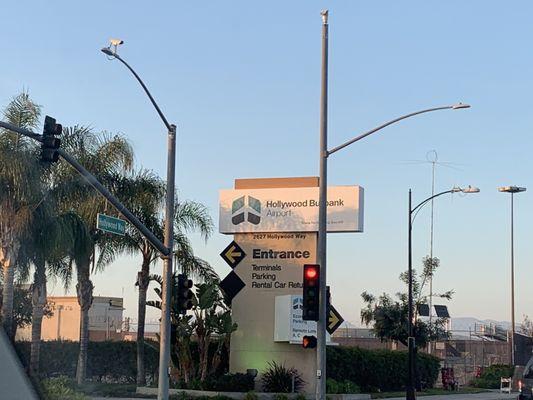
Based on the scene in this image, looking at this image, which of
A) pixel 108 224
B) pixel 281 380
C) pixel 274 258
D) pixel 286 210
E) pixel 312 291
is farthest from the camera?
pixel 274 258

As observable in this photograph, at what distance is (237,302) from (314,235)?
14.0ft

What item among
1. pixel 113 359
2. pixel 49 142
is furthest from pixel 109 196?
pixel 113 359

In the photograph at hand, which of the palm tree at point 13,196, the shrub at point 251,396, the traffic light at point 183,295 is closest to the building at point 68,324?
the shrub at point 251,396

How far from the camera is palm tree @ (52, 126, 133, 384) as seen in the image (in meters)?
30.3

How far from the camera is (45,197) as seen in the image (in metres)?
28.4

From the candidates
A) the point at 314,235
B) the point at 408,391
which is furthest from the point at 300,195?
the point at 408,391

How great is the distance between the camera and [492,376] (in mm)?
56875

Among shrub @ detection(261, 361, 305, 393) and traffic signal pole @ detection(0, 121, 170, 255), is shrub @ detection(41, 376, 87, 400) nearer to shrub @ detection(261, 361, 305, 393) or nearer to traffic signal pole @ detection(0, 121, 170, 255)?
traffic signal pole @ detection(0, 121, 170, 255)

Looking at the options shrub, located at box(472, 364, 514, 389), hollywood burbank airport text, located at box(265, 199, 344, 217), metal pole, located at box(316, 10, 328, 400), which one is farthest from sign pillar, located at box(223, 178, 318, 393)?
shrub, located at box(472, 364, 514, 389)

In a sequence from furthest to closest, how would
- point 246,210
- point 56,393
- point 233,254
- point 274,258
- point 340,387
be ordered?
point 246,210, point 233,254, point 274,258, point 340,387, point 56,393

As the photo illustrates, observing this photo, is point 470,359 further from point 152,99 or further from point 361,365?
point 152,99

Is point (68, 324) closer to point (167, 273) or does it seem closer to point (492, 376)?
point (492, 376)

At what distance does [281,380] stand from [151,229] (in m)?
7.94

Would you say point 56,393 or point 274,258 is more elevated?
point 274,258
